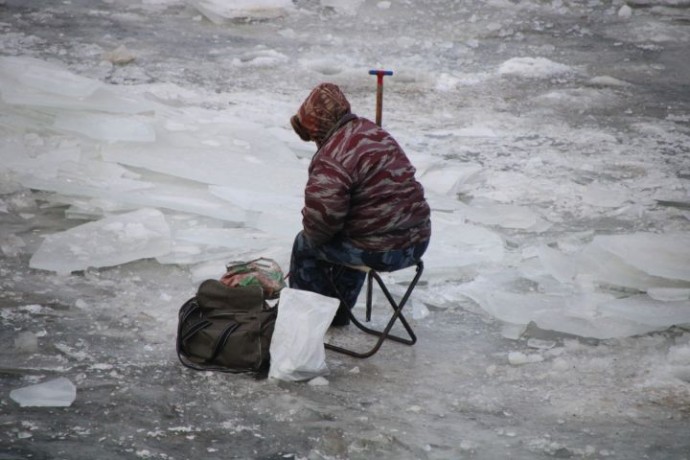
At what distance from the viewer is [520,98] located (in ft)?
30.6

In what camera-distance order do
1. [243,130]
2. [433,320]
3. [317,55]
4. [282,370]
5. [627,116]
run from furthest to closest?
[317,55]
[627,116]
[243,130]
[433,320]
[282,370]

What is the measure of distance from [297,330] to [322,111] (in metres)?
1.03

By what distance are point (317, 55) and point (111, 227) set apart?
201 inches

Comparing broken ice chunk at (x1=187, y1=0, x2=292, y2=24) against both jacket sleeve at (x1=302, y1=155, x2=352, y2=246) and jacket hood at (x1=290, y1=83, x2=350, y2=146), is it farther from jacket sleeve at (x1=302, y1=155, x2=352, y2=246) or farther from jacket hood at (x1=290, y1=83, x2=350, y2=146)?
jacket sleeve at (x1=302, y1=155, x2=352, y2=246)

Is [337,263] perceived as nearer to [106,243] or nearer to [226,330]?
[226,330]

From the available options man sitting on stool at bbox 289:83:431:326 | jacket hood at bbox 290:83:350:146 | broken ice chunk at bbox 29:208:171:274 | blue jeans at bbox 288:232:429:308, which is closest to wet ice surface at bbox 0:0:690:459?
broken ice chunk at bbox 29:208:171:274

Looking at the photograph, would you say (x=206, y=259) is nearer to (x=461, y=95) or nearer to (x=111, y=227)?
(x=111, y=227)

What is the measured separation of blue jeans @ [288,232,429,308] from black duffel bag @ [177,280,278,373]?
292mm

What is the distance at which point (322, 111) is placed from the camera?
14.3 feet

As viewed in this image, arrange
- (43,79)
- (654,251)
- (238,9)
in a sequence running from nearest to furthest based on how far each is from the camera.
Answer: (654,251)
(43,79)
(238,9)

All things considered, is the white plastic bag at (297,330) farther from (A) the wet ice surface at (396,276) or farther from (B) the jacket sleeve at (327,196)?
(B) the jacket sleeve at (327,196)

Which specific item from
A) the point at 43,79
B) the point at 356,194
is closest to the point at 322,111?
the point at 356,194

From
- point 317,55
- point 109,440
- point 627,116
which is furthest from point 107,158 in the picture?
point 627,116

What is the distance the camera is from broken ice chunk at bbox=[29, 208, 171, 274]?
5.49 m
